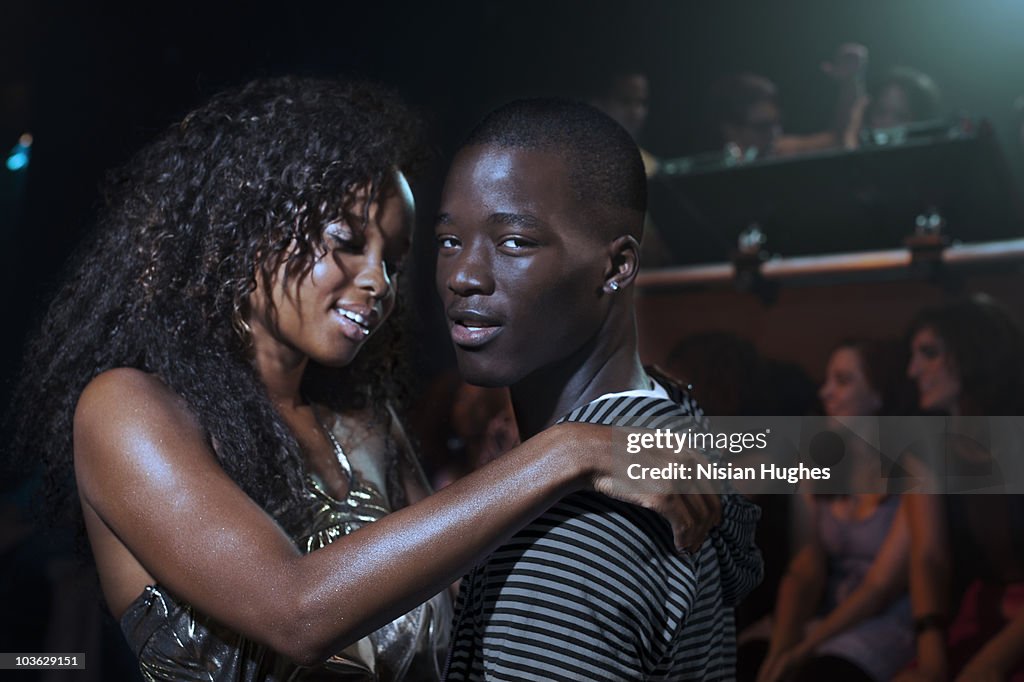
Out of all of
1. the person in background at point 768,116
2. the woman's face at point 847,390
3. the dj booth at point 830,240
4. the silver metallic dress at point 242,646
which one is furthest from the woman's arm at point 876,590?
the silver metallic dress at point 242,646

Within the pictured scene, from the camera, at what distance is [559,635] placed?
1.15m

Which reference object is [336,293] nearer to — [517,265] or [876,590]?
[517,265]

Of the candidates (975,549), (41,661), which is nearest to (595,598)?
(41,661)

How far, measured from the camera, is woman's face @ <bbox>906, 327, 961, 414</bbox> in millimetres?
3174

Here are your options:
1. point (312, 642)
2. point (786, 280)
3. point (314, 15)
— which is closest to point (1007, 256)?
point (786, 280)

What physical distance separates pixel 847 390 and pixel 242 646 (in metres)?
2.35

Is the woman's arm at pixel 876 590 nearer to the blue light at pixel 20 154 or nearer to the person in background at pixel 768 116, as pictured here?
the person in background at pixel 768 116

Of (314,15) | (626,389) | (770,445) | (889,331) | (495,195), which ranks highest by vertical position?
(314,15)

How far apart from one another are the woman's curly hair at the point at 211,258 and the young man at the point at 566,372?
1.28ft

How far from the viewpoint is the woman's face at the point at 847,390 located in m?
3.27

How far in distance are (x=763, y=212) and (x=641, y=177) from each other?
208 centimetres

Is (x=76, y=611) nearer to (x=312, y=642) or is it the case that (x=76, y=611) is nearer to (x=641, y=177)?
(x=312, y=642)

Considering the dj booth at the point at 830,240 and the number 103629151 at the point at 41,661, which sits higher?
the dj booth at the point at 830,240

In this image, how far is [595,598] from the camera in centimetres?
115
